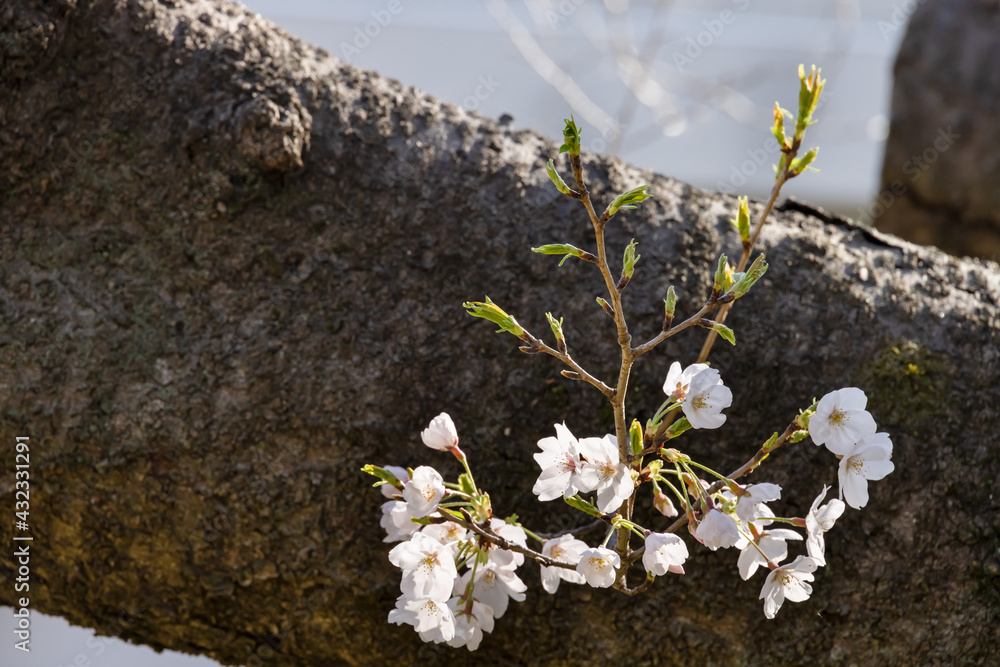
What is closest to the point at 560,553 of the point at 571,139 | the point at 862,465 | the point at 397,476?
the point at 397,476

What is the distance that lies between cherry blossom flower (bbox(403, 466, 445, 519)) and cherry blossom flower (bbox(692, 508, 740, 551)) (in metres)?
0.22

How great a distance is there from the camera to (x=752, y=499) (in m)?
0.60

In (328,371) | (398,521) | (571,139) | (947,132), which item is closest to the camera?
(571,139)

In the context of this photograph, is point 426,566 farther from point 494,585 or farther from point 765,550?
point 765,550

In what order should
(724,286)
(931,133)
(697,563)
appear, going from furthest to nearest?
(931,133) < (697,563) < (724,286)

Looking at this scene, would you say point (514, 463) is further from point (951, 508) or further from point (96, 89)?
point (96, 89)

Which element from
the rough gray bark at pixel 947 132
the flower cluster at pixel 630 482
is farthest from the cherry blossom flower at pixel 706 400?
the rough gray bark at pixel 947 132

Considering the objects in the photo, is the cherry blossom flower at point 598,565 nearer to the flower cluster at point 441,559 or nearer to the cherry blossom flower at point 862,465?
the flower cluster at point 441,559

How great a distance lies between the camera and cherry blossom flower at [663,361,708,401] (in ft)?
1.97

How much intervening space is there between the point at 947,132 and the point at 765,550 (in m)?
2.17

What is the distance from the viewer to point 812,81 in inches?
24.1

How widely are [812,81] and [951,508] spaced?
20.2 inches

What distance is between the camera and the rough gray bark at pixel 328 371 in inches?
31.4

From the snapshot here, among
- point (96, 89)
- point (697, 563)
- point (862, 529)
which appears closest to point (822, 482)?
point (862, 529)
